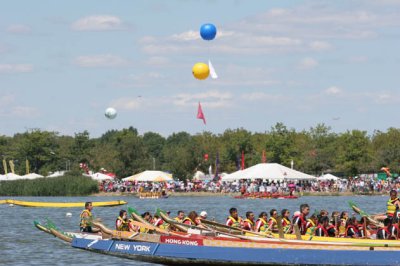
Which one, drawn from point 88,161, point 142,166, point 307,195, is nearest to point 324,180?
point 307,195

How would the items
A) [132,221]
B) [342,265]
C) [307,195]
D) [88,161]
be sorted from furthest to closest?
1. [88,161]
2. [307,195]
3. [132,221]
4. [342,265]

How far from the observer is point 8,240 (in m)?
43.5

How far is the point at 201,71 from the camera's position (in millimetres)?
35188

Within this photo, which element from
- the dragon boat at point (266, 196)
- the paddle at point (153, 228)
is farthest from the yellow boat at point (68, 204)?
the paddle at point (153, 228)

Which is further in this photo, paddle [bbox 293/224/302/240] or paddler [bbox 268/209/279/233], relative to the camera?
paddler [bbox 268/209/279/233]

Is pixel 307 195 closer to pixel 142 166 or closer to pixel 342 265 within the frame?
pixel 142 166

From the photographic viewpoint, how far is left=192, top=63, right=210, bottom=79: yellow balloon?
35156 mm

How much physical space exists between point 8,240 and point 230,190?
160ft

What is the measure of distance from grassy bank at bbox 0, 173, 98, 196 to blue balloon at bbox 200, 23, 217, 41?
58598 millimetres

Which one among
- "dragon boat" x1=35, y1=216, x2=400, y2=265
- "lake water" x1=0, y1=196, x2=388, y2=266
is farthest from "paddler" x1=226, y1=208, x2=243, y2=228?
"lake water" x1=0, y1=196, x2=388, y2=266

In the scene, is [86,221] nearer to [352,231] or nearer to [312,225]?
[312,225]

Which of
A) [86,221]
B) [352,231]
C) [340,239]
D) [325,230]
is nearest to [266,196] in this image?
[86,221]

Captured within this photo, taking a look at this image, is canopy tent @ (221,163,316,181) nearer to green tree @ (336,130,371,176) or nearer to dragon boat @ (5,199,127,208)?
dragon boat @ (5,199,127,208)

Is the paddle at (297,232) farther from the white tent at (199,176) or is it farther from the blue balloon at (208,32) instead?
the white tent at (199,176)
